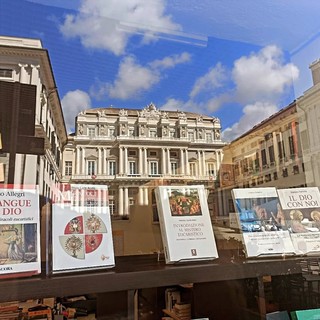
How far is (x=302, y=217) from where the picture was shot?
1.15 m

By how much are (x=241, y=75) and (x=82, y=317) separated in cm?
136

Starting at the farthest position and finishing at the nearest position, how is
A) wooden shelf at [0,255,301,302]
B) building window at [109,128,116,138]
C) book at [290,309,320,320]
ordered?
building window at [109,128,116,138]
book at [290,309,320,320]
wooden shelf at [0,255,301,302]

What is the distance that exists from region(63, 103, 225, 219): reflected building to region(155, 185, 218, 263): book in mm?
136

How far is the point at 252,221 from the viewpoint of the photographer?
1.11 metres

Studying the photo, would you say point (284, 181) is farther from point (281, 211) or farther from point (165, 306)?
point (165, 306)

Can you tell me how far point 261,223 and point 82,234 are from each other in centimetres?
66

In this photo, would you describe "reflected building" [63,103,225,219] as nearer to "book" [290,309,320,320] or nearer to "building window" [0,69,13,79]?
"building window" [0,69,13,79]

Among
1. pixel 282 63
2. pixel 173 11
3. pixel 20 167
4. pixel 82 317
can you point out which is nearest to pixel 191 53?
pixel 173 11

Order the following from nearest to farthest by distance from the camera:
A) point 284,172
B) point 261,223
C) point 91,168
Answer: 1. point 261,223
2. point 91,168
3. point 284,172

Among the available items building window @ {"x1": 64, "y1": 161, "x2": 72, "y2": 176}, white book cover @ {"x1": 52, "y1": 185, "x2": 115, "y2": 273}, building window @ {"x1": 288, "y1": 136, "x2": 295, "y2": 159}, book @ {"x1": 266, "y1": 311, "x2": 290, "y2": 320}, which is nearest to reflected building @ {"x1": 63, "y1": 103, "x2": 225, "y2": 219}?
building window @ {"x1": 64, "y1": 161, "x2": 72, "y2": 176}

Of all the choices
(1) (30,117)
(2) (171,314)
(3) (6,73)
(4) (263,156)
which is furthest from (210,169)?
(3) (6,73)

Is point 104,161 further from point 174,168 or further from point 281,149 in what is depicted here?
point 281,149

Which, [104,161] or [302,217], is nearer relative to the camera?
[302,217]

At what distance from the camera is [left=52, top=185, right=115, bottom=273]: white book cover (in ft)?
2.87
